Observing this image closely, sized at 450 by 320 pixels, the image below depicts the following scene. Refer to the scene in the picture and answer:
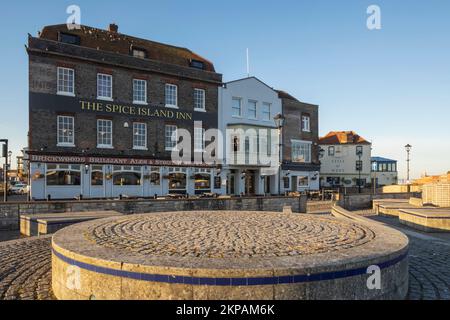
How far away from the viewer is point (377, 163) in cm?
6925

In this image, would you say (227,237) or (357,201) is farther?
(357,201)

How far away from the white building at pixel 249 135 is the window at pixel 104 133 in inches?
411

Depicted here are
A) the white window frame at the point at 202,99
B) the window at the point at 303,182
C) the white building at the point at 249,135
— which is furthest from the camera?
the window at the point at 303,182

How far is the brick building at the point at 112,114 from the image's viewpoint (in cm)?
2431

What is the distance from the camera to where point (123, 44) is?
29.7 meters

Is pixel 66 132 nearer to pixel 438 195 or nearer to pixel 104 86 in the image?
pixel 104 86

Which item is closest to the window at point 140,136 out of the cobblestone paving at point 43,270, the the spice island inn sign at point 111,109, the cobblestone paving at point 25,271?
the the spice island inn sign at point 111,109

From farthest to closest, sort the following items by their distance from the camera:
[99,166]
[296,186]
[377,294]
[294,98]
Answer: [294,98] < [296,186] < [99,166] < [377,294]

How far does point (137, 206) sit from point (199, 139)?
49.0ft

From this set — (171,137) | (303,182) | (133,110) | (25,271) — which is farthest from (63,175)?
(303,182)

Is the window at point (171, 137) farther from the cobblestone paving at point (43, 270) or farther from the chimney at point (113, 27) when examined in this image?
the cobblestone paving at point (43, 270)
